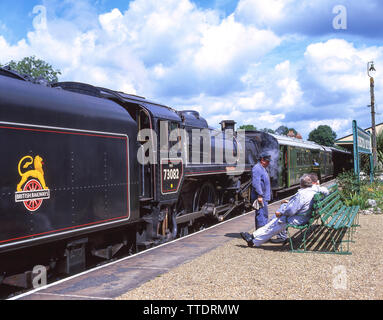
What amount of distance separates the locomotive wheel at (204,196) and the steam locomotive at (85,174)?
0.17 m

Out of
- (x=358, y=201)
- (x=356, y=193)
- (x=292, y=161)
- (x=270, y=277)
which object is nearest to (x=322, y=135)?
(x=292, y=161)

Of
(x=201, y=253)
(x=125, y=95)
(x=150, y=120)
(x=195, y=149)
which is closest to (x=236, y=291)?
(x=201, y=253)

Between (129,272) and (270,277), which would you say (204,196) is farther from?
(270,277)

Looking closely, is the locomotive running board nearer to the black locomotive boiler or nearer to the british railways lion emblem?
the black locomotive boiler

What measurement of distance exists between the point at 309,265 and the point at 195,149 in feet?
14.0

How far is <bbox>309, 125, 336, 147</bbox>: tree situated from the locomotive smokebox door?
11971 cm

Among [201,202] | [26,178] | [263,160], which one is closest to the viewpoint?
[26,178]

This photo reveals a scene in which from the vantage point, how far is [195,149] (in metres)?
9.27

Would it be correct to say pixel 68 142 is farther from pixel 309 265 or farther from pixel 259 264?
pixel 309 265

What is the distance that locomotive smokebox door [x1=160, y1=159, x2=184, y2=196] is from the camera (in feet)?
24.5

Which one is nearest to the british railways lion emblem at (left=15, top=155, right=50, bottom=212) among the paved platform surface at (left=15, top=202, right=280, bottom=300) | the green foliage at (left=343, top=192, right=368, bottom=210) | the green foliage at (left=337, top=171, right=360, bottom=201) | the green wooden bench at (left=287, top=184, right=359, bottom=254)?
the paved platform surface at (left=15, top=202, right=280, bottom=300)

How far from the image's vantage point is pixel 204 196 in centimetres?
1023

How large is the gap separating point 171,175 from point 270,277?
3213mm

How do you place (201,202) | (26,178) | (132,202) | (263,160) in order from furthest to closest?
(201,202) < (263,160) < (132,202) < (26,178)
